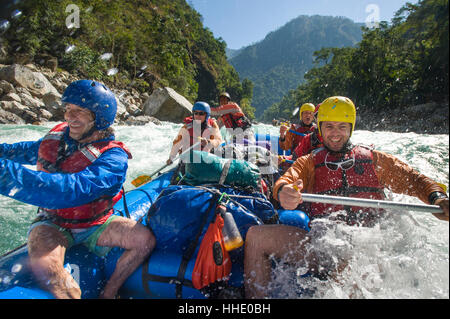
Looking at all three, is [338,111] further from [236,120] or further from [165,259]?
[236,120]

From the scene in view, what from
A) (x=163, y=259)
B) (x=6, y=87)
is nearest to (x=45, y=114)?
(x=6, y=87)

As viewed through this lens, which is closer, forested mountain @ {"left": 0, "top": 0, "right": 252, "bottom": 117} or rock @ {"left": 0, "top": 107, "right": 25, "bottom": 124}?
rock @ {"left": 0, "top": 107, "right": 25, "bottom": 124}

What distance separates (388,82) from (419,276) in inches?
963

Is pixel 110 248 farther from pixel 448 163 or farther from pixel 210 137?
pixel 448 163

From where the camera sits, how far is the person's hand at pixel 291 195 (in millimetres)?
1702

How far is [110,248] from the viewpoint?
206cm

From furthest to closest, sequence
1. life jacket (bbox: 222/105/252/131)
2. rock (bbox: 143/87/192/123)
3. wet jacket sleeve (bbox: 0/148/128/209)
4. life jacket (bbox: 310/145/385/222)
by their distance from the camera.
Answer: rock (bbox: 143/87/192/123) → life jacket (bbox: 222/105/252/131) → life jacket (bbox: 310/145/385/222) → wet jacket sleeve (bbox: 0/148/128/209)

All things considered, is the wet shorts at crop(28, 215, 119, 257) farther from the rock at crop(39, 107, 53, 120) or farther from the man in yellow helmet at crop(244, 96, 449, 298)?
the rock at crop(39, 107, 53, 120)

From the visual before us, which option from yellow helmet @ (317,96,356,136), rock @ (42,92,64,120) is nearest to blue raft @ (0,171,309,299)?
yellow helmet @ (317,96,356,136)

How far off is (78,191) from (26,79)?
1215 centimetres

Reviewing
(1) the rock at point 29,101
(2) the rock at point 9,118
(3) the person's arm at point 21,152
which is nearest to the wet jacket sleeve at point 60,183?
(3) the person's arm at point 21,152

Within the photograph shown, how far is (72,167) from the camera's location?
1.95 meters

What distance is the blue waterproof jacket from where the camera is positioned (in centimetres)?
139

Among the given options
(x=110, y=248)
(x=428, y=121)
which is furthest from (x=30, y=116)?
(x=428, y=121)
